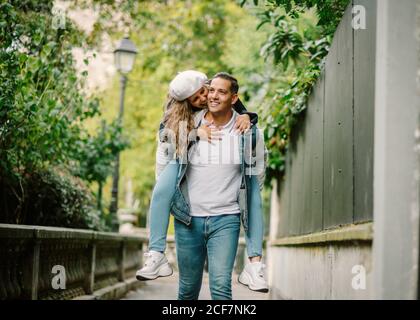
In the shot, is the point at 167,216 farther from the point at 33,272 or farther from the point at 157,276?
the point at 33,272

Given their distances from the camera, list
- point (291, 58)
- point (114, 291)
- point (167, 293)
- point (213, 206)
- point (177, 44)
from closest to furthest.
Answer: point (213, 206) < point (291, 58) < point (114, 291) < point (167, 293) < point (177, 44)

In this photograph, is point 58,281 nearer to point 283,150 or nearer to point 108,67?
point 283,150

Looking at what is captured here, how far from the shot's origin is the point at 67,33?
898 centimetres

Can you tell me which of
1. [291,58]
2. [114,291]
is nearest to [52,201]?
[114,291]

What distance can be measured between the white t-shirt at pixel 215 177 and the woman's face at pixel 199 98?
1.05 ft

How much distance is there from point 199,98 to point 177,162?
1.68 feet

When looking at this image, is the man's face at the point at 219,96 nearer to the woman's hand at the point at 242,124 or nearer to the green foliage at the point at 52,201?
the woman's hand at the point at 242,124

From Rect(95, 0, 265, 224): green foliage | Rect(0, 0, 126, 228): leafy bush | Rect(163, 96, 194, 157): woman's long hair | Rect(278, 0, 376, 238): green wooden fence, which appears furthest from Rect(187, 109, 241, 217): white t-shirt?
Rect(95, 0, 265, 224): green foliage

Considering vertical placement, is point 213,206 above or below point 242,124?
below

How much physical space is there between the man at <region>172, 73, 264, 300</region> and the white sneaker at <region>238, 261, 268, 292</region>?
112 mm

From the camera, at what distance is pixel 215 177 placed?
4.74 m

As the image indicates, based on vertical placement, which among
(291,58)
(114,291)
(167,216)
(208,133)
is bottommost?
(114,291)

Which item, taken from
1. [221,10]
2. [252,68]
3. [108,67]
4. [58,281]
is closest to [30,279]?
[58,281]

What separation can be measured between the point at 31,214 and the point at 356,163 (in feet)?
21.6
